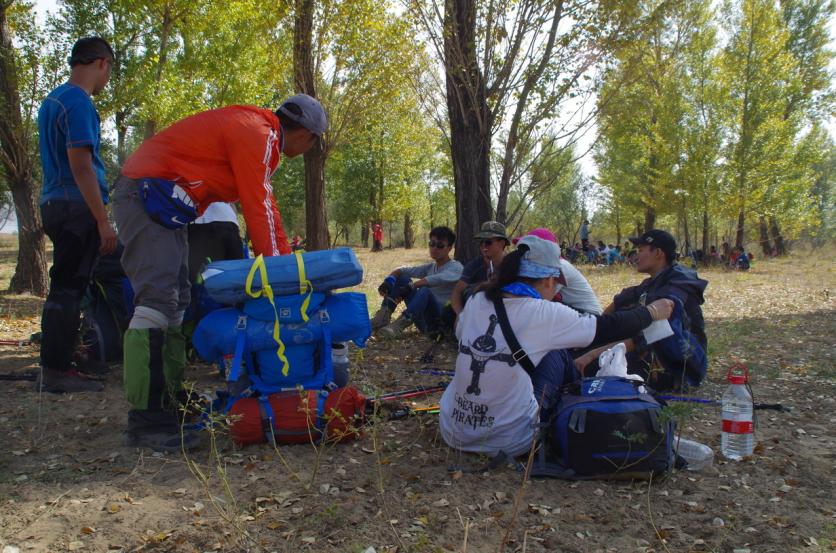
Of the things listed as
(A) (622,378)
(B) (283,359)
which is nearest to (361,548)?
(B) (283,359)

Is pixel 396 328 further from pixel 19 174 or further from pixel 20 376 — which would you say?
pixel 19 174

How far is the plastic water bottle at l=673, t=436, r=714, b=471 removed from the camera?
3.20m

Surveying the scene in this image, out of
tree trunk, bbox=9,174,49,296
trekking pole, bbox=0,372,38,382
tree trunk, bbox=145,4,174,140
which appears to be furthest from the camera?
tree trunk, bbox=145,4,174,140

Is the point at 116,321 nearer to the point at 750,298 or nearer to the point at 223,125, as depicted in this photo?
the point at 223,125

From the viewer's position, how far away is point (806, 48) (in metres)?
25.3

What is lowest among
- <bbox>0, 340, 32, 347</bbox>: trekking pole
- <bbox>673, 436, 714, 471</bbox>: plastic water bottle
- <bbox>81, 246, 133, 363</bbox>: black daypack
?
<bbox>673, 436, 714, 471</bbox>: plastic water bottle

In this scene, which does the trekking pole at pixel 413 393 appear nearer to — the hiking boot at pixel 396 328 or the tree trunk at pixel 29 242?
the hiking boot at pixel 396 328

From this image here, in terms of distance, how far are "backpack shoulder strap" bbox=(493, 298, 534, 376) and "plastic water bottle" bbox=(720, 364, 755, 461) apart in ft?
4.01

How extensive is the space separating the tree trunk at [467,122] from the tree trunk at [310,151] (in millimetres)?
4081

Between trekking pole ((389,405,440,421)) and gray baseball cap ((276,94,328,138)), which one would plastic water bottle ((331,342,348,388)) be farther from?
gray baseball cap ((276,94,328,138))

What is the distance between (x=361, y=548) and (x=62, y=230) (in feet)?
9.90

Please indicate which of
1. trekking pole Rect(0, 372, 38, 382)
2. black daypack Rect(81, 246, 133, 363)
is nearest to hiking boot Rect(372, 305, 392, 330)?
black daypack Rect(81, 246, 133, 363)

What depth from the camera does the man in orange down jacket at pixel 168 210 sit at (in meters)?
3.27

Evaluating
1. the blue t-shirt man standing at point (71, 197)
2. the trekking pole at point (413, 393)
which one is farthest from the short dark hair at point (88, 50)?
the trekking pole at point (413, 393)
